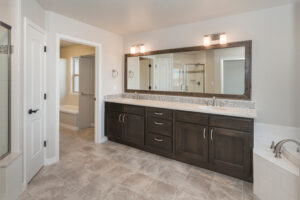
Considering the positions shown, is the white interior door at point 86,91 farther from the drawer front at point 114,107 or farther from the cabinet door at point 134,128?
the cabinet door at point 134,128

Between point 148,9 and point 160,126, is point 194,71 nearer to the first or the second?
point 160,126

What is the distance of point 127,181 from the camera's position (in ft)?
7.45

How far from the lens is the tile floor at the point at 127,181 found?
197 cm

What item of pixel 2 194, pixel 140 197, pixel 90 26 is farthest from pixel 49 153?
pixel 90 26

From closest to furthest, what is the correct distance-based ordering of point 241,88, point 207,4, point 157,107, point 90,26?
1. point 207,4
2. point 241,88
3. point 157,107
4. point 90,26

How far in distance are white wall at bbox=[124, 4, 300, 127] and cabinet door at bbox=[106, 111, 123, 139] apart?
2523 millimetres

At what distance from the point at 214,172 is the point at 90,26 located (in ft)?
11.4

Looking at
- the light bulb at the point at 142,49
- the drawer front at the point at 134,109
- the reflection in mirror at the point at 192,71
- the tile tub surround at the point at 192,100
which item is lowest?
the drawer front at the point at 134,109

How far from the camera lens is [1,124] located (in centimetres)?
187

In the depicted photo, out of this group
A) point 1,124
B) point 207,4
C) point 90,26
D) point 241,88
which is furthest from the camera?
point 90,26

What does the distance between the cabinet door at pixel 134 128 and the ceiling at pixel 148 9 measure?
1832 mm

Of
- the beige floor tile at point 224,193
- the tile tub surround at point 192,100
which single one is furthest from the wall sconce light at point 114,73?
the beige floor tile at point 224,193

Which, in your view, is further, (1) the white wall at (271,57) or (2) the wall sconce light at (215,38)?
(2) the wall sconce light at (215,38)

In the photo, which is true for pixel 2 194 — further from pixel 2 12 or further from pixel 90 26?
pixel 90 26
